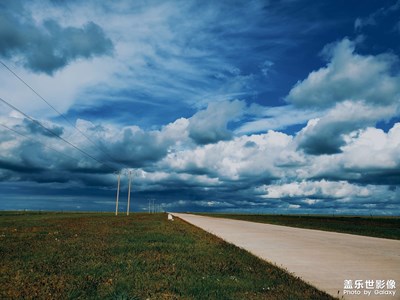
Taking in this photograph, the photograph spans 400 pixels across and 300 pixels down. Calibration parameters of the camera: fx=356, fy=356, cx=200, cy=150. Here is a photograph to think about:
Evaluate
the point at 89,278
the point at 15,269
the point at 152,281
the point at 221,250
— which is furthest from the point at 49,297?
the point at 221,250

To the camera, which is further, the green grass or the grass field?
the grass field

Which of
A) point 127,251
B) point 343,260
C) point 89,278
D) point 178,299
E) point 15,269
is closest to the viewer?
point 178,299

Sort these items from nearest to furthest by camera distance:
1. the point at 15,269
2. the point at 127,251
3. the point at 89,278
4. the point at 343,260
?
the point at 89,278
the point at 15,269
the point at 343,260
the point at 127,251

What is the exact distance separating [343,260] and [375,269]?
220 centimetres

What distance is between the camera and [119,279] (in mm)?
9766

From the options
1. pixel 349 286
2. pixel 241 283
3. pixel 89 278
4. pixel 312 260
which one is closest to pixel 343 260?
pixel 312 260

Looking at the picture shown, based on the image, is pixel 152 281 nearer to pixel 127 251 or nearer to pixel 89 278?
pixel 89 278

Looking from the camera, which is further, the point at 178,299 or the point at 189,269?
the point at 189,269

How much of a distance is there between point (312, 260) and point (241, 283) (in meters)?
5.75

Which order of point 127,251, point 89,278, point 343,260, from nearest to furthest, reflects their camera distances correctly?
point 89,278 → point 343,260 → point 127,251

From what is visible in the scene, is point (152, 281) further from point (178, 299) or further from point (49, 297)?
point (49, 297)

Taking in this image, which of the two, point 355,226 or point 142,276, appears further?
point 355,226

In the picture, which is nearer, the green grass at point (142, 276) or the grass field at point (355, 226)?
the green grass at point (142, 276)

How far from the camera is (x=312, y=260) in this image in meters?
14.1
